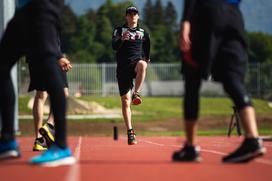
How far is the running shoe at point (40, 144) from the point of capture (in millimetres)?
8681

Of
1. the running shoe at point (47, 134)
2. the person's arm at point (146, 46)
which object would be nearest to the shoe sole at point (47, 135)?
the running shoe at point (47, 134)

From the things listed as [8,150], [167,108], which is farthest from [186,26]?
[167,108]

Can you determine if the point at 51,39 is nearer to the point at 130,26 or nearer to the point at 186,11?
the point at 186,11

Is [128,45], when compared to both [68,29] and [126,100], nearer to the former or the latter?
[126,100]

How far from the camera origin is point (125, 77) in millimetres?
11109

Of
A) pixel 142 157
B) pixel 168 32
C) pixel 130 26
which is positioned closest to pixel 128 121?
pixel 130 26

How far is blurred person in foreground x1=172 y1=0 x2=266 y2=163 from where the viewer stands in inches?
229

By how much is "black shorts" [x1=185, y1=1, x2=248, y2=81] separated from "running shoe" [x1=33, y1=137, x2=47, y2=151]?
334cm

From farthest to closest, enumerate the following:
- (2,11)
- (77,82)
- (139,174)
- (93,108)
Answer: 1. (77,82)
2. (93,108)
3. (2,11)
4. (139,174)

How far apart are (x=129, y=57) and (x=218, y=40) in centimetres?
534

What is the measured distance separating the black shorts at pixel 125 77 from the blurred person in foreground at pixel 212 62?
520 cm

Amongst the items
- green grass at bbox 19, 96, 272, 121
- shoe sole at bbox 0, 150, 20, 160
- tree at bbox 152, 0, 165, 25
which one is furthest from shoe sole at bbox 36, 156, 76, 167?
tree at bbox 152, 0, 165, 25

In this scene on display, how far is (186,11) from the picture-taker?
5.89m

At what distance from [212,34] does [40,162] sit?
171 cm
